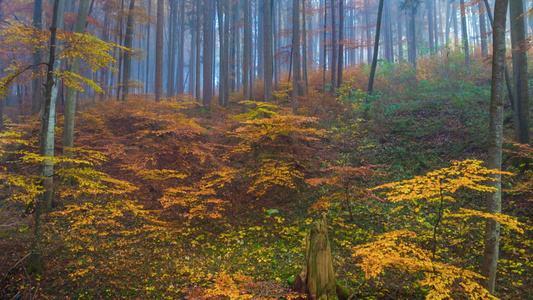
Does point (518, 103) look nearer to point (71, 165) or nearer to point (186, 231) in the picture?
point (186, 231)

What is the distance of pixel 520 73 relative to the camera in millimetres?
9469

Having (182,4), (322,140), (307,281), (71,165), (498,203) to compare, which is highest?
(182,4)

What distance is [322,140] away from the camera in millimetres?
13477

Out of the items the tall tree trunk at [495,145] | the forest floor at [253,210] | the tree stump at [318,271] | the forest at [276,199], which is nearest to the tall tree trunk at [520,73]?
the forest at [276,199]

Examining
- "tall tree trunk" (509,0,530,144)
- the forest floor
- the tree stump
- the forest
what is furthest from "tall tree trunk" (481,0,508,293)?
"tall tree trunk" (509,0,530,144)

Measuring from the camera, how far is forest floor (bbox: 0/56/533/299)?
18.7 ft

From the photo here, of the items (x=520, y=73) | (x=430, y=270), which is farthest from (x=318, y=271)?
(x=520, y=73)

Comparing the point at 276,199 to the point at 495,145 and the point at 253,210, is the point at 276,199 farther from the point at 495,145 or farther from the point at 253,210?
the point at 495,145

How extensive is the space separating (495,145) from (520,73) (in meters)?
6.57

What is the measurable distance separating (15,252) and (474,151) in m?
14.1

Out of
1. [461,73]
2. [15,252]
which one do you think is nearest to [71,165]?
[15,252]

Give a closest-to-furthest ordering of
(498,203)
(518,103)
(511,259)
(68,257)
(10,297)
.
A: (498,203)
(10,297)
(511,259)
(68,257)
(518,103)

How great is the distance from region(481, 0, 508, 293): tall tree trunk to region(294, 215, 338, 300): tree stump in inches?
111

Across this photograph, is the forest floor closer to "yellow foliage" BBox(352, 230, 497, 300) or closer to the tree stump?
"yellow foliage" BBox(352, 230, 497, 300)
